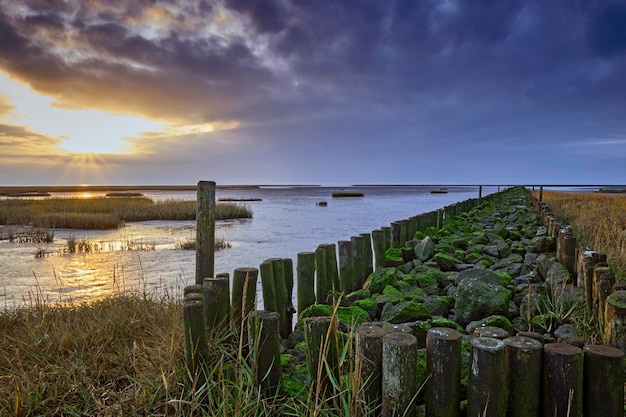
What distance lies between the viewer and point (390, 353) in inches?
93.6

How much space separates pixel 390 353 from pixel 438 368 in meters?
0.31

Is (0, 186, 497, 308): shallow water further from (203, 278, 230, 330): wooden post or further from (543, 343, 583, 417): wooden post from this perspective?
(543, 343, 583, 417): wooden post

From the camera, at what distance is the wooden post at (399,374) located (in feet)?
7.72

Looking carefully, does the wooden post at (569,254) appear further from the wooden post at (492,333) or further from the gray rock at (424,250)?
the wooden post at (492,333)

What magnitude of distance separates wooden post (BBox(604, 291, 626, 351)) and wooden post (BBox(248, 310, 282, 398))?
2566 mm

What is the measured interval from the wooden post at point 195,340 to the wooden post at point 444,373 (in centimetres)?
156

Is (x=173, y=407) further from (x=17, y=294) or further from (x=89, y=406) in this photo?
(x=17, y=294)

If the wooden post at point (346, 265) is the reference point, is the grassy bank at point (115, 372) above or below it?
below

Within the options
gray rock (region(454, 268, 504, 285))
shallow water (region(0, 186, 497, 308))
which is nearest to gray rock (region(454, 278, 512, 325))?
gray rock (region(454, 268, 504, 285))

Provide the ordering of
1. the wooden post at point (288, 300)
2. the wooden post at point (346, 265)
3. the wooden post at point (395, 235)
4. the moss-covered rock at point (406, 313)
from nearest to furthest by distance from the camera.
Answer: the moss-covered rock at point (406, 313), the wooden post at point (288, 300), the wooden post at point (346, 265), the wooden post at point (395, 235)

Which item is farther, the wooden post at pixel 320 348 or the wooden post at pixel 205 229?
the wooden post at pixel 205 229

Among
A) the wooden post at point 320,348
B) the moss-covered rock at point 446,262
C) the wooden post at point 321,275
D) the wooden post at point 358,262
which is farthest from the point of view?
the moss-covered rock at point 446,262

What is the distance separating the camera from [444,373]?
93.5 inches

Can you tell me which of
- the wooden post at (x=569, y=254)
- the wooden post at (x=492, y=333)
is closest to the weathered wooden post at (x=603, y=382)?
the wooden post at (x=492, y=333)
